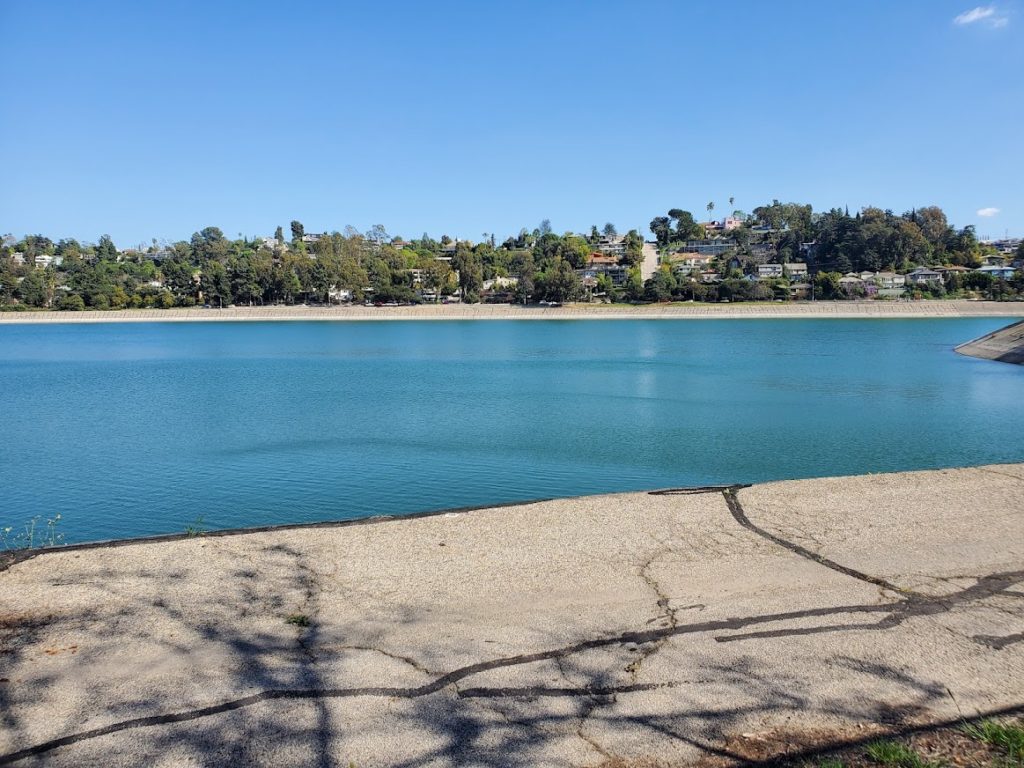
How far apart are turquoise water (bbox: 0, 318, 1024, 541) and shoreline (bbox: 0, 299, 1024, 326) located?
4836 centimetres

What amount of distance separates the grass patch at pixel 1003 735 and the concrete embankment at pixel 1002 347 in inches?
2012

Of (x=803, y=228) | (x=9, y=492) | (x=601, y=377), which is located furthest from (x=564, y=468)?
(x=803, y=228)

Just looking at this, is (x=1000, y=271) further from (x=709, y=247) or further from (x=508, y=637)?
(x=508, y=637)

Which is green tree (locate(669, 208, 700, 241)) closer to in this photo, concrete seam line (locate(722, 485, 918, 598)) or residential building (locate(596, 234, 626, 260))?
residential building (locate(596, 234, 626, 260))

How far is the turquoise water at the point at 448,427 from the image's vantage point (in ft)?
52.5

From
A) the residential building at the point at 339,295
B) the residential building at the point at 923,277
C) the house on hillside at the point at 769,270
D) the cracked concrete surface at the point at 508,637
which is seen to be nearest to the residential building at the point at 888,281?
the residential building at the point at 923,277

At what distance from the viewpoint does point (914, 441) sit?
21594 millimetres

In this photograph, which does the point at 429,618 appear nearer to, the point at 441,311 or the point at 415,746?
the point at 415,746

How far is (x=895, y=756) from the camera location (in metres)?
4.22

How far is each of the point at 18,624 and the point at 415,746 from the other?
13.0 ft

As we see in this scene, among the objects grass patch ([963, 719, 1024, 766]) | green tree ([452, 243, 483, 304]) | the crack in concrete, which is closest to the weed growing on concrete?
the crack in concrete

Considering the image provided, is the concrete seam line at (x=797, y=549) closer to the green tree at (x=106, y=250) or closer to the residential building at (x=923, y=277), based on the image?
the residential building at (x=923, y=277)

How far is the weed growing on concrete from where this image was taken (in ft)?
38.3

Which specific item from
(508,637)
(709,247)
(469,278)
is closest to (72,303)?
(469,278)
